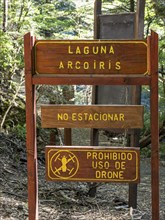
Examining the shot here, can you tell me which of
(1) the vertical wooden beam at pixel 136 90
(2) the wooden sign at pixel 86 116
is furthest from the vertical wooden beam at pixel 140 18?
(2) the wooden sign at pixel 86 116

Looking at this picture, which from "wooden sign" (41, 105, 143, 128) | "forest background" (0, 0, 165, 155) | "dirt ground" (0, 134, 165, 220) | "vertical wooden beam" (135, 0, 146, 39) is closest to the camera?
"wooden sign" (41, 105, 143, 128)

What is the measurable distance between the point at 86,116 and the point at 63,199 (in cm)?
183

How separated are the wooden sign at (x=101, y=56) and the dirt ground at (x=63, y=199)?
6.13 feet

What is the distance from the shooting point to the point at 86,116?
156 inches

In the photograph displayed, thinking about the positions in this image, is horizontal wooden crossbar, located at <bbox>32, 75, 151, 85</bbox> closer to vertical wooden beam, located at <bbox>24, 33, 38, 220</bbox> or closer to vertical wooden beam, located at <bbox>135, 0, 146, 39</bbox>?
vertical wooden beam, located at <bbox>24, 33, 38, 220</bbox>

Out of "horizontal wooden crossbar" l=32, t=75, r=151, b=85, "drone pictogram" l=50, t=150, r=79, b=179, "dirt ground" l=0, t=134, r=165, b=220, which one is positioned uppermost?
"horizontal wooden crossbar" l=32, t=75, r=151, b=85

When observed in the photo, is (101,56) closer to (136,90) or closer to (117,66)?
(117,66)

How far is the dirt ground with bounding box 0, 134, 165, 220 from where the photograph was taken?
4.85 metres

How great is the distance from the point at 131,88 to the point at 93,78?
1874mm

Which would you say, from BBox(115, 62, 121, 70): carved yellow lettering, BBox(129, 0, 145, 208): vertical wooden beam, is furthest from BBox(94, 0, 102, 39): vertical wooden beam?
BBox(115, 62, 121, 70): carved yellow lettering

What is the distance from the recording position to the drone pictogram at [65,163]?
3.97 meters

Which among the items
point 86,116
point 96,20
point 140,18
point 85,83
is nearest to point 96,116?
point 86,116

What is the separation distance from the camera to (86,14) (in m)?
13.1

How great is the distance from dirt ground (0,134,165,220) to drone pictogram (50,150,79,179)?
960 mm
